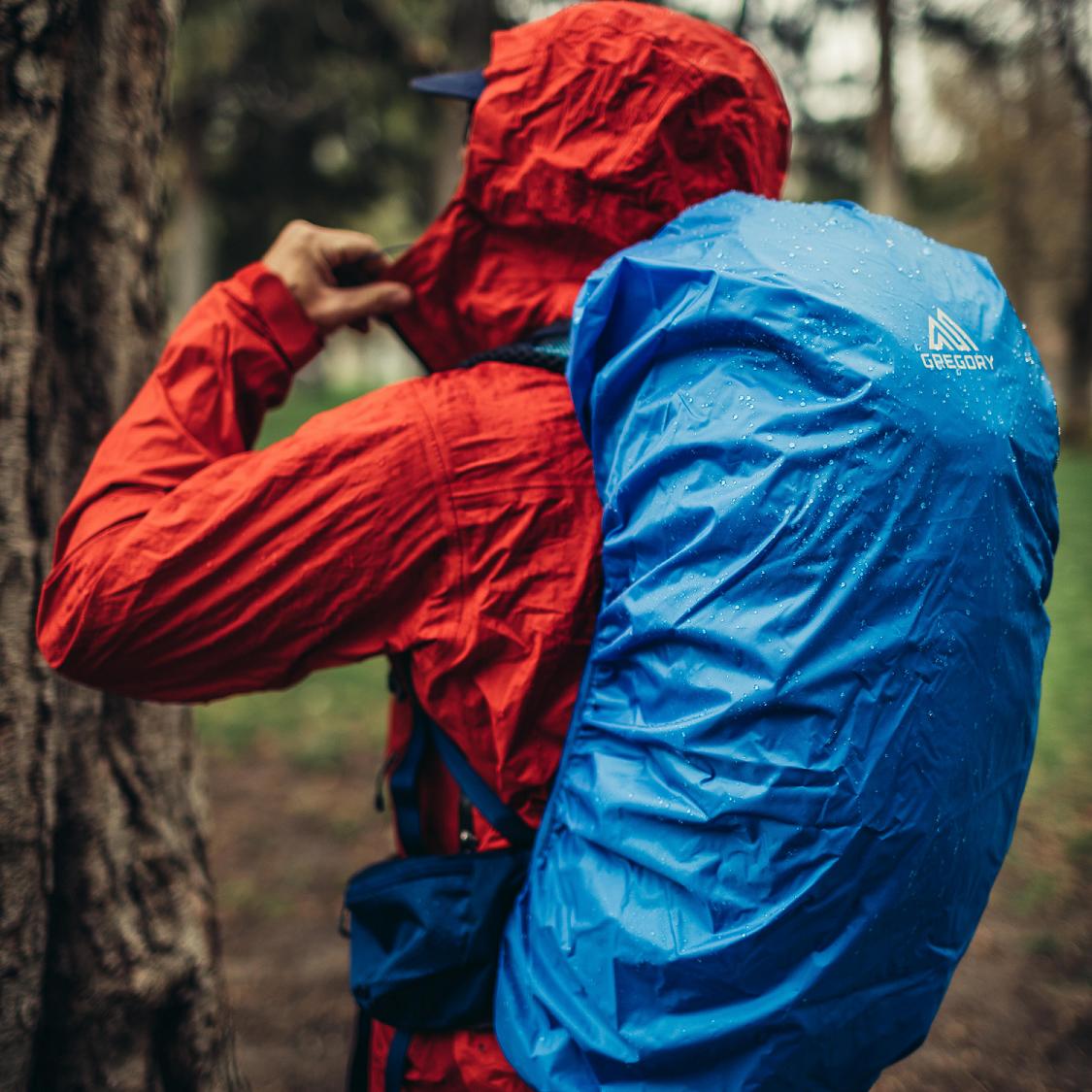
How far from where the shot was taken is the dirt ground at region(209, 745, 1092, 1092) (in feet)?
9.33

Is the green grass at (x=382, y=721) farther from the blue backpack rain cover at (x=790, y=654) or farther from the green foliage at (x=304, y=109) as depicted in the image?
the green foliage at (x=304, y=109)

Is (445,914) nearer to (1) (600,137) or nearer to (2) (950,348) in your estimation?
(2) (950,348)

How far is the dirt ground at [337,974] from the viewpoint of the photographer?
2844 mm

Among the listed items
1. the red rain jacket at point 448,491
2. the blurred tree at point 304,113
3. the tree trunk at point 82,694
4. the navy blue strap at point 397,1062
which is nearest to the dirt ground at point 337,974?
the tree trunk at point 82,694

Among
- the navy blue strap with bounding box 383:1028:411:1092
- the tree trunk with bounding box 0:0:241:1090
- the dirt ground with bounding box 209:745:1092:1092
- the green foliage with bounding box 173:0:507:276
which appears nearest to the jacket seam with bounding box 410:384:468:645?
the navy blue strap with bounding box 383:1028:411:1092

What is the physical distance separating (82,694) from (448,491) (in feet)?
3.60

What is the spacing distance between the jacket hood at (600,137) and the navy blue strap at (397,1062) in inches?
47.9

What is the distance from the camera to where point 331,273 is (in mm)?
1610

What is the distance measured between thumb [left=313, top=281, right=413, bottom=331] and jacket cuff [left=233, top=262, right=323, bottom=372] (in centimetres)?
3

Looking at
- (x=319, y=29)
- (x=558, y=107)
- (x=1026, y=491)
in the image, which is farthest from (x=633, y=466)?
(x=319, y=29)

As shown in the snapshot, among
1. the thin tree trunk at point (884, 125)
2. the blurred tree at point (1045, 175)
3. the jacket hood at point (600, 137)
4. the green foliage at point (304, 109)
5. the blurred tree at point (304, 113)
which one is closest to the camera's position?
the jacket hood at point (600, 137)

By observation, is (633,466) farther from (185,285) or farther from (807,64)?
(185,285)

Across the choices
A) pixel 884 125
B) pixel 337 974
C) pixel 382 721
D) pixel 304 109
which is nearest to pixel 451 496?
pixel 337 974

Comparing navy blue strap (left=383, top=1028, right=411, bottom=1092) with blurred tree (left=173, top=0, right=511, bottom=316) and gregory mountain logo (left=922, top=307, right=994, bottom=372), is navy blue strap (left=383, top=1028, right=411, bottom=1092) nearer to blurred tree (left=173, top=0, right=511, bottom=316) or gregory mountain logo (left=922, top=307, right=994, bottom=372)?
gregory mountain logo (left=922, top=307, right=994, bottom=372)
